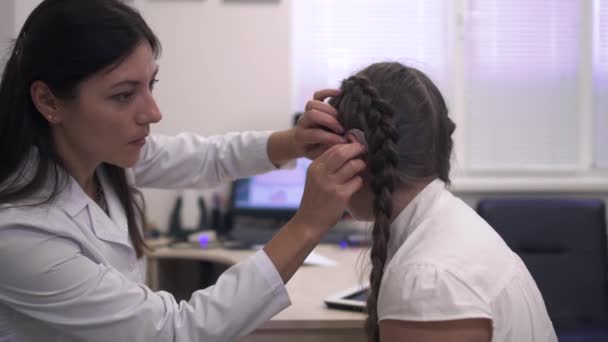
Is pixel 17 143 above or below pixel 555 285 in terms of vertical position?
above

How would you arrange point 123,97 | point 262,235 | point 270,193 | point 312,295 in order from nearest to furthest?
point 123,97
point 312,295
point 262,235
point 270,193

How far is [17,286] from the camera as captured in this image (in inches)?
40.1

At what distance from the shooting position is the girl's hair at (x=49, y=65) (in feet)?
3.49

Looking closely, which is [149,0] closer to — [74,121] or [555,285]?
[74,121]

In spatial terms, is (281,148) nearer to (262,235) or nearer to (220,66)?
(262,235)

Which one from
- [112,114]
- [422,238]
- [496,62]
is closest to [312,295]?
[422,238]

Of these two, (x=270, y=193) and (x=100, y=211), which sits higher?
(x=100, y=211)

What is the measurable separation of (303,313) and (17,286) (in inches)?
28.1

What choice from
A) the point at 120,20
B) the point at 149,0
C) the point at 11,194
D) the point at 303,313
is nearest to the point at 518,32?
the point at 149,0

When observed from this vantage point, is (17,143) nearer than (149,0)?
Yes

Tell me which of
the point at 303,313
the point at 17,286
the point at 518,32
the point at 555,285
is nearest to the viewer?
the point at 17,286

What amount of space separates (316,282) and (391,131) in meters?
0.92

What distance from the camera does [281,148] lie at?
1553 millimetres

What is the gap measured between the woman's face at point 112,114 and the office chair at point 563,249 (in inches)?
65.1
